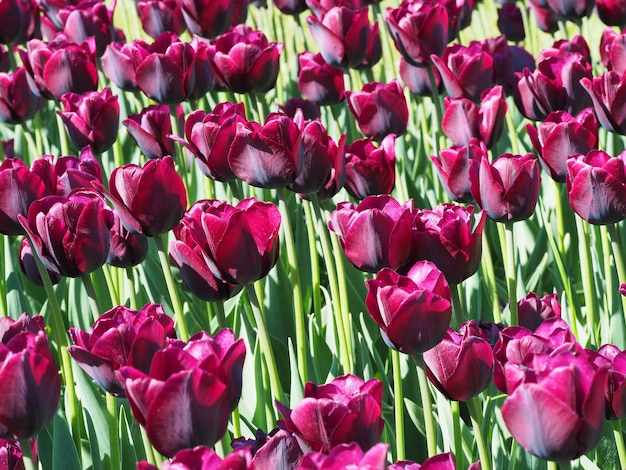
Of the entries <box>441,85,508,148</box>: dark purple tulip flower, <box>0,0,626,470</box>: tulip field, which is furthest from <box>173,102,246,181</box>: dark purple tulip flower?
<box>441,85,508,148</box>: dark purple tulip flower

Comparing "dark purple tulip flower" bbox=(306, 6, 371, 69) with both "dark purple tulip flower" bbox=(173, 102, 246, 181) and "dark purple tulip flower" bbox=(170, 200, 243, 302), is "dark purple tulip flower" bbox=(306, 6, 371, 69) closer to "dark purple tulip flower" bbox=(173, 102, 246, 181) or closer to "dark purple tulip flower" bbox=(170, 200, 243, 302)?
"dark purple tulip flower" bbox=(173, 102, 246, 181)

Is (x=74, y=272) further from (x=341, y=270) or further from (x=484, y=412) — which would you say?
(x=484, y=412)

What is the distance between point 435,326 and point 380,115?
3.58ft

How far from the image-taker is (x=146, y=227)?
1506mm

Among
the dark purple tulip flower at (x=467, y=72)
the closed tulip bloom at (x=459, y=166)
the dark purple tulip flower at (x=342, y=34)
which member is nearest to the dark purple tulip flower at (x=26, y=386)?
the closed tulip bloom at (x=459, y=166)

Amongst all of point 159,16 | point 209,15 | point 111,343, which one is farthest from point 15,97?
point 111,343

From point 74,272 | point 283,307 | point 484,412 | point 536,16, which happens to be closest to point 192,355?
point 74,272

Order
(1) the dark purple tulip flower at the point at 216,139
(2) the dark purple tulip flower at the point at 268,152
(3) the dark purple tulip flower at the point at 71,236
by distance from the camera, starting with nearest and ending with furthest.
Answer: (3) the dark purple tulip flower at the point at 71,236, (2) the dark purple tulip flower at the point at 268,152, (1) the dark purple tulip flower at the point at 216,139

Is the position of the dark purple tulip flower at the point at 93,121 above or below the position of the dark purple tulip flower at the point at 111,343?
above

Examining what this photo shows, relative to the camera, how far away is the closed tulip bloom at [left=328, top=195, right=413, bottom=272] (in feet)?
4.41

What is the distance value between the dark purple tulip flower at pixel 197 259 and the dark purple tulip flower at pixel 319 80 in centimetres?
111

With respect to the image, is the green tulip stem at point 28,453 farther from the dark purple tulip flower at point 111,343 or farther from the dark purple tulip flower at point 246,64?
the dark purple tulip flower at point 246,64

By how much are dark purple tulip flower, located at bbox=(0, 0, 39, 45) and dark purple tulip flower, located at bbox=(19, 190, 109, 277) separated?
1.75m

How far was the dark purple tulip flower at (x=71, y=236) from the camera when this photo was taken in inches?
57.2
